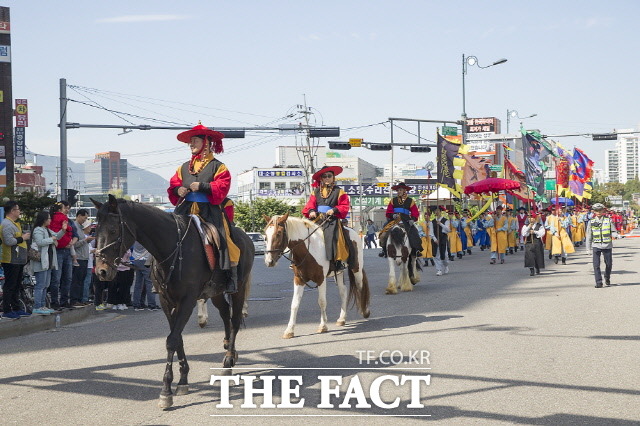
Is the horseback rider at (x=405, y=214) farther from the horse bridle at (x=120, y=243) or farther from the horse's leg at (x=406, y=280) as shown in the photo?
the horse bridle at (x=120, y=243)

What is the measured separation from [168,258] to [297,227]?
3.81m

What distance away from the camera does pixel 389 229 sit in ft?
54.9

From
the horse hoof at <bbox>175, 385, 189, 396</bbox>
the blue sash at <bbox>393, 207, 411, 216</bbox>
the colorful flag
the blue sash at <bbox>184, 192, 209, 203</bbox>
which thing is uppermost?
the colorful flag

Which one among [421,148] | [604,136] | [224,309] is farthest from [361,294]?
[604,136]

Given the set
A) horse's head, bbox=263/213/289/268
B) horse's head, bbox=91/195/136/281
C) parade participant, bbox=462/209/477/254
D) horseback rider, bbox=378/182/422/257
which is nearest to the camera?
horse's head, bbox=91/195/136/281

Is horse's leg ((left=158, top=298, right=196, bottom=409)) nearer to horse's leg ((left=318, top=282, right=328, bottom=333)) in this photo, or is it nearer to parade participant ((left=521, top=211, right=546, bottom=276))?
horse's leg ((left=318, top=282, right=328, bottom=333))

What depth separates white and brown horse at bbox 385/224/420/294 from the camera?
16.5 m

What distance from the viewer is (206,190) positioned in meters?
8.22

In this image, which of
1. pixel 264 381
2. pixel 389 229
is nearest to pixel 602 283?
pixel 389 229

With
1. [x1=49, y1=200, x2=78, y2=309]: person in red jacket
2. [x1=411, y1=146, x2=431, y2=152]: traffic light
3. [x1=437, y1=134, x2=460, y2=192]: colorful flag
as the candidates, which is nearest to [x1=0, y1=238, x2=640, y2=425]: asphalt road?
[x1=49, y1=200, x2=78, y2=309]: person in red jacket

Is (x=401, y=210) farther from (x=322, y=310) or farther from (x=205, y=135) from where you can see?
(x=205, y=135)

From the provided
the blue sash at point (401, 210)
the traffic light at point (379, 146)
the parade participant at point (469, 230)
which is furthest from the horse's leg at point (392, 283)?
the traffic light at point (379, 146)

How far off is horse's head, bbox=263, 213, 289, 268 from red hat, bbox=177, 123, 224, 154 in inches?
74.9

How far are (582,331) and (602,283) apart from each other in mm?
6936
